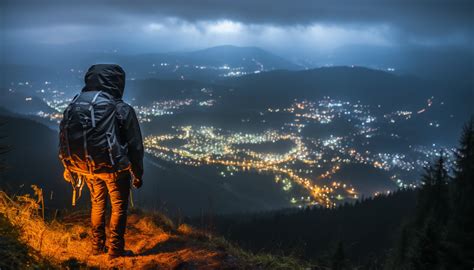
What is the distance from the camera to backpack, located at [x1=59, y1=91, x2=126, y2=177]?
3371mm

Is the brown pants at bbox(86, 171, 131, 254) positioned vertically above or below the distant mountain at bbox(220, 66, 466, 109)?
below

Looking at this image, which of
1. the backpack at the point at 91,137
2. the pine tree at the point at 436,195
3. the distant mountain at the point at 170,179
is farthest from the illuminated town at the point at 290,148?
the backpack at the point at 91,137

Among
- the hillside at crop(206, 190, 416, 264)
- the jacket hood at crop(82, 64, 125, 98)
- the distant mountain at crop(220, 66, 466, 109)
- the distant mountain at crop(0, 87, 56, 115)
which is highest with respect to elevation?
the distant mountain at crop(220, 66, 466, 109)

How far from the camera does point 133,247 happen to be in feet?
14.5

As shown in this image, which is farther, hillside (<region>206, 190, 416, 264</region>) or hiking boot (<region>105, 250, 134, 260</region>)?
hillside (<region>206, 190, 416, 264</region>)

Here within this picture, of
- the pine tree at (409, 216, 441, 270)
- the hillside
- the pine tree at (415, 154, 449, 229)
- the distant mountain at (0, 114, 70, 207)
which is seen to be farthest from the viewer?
the hillside

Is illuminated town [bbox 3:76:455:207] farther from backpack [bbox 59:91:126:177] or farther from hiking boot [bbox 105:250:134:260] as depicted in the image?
backpack [bbox 59:91:126:177]

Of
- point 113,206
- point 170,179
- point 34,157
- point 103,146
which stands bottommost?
point 170,179

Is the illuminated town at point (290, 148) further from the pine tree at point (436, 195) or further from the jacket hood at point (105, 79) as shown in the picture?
the jacket hood at point (105, 79)

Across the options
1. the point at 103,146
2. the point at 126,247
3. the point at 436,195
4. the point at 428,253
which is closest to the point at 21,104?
the point at 436,195

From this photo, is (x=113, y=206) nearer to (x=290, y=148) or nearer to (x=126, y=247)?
(x=126, y=247)

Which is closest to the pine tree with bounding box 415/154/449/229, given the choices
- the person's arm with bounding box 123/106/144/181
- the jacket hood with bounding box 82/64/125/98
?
the person's arm with bounding box 123/106/144/181

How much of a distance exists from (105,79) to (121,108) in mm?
433

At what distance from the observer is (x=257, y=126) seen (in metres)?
100
